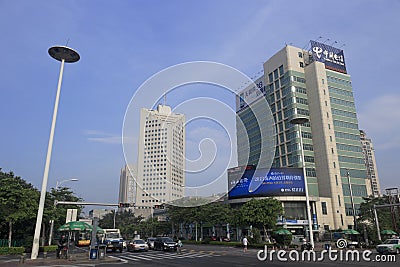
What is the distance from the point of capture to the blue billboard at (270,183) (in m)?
56.8

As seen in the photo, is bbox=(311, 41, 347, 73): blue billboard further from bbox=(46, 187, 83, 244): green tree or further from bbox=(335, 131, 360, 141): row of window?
bbox=(46, 187, 83, 244): green tree

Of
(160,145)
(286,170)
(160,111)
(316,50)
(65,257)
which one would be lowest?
(65,257)

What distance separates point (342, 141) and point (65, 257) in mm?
64881

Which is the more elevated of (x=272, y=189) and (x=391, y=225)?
(x=272, y=189)

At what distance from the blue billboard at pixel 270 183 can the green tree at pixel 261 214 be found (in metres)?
13.5

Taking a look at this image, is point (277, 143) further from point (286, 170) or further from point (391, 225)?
point (391, 225)

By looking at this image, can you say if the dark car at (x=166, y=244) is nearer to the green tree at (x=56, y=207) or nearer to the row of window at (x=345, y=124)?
the green tree at (x=56, y=207)

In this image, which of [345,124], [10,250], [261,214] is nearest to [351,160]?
[345,124]

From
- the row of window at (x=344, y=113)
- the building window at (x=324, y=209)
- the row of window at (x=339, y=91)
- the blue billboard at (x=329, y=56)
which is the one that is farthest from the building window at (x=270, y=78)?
the building window at (x=324, y=209)

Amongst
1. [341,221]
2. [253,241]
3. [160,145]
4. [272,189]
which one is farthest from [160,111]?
[341,221]

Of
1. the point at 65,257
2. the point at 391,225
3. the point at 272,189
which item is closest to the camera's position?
the point at 65,257

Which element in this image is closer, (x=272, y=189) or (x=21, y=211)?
(x=21, y=211)

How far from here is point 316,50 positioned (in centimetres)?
7706

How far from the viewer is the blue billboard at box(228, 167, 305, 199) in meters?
56.8
